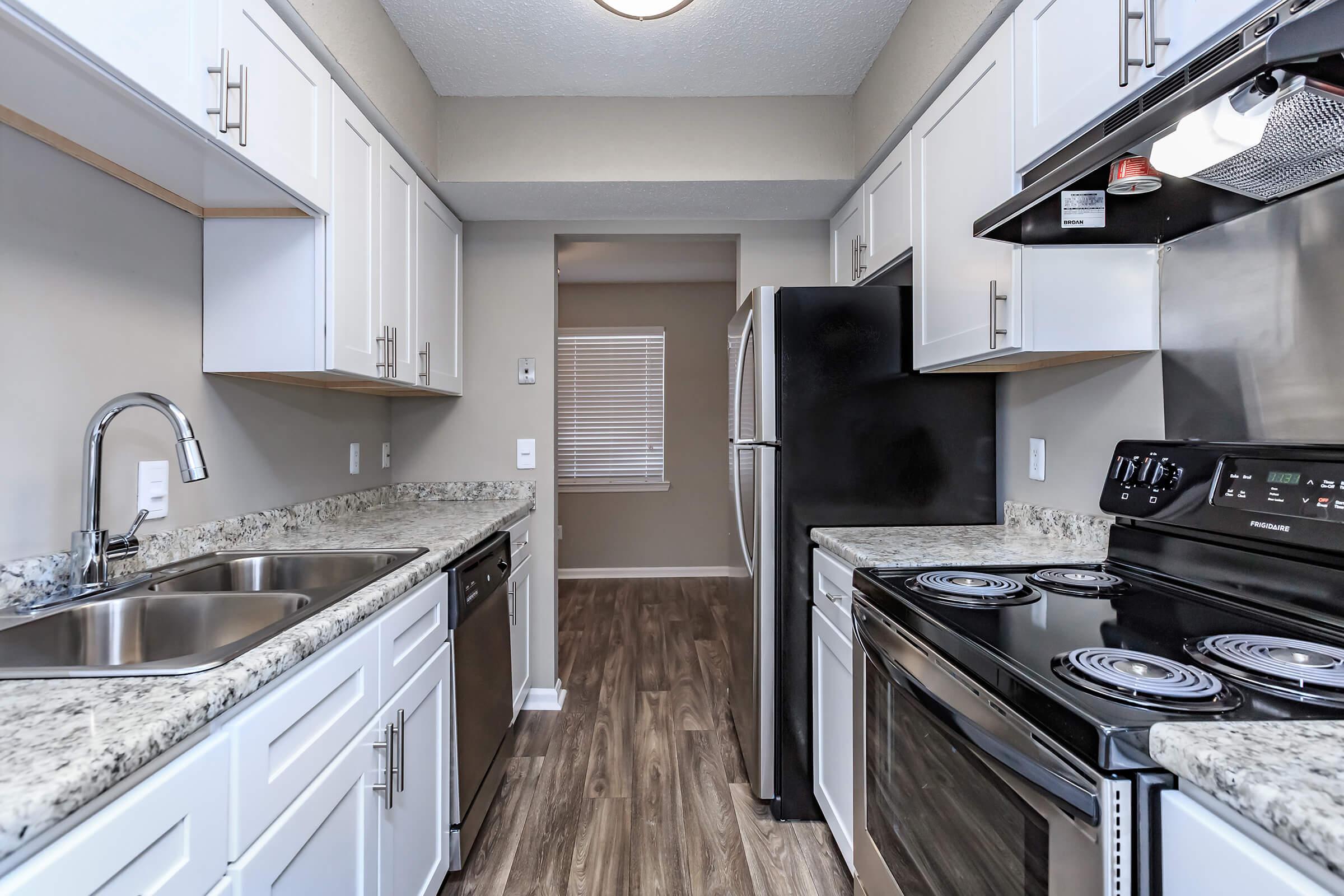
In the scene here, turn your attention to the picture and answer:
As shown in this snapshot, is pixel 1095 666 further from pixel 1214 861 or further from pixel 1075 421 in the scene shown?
pixel 1075 421

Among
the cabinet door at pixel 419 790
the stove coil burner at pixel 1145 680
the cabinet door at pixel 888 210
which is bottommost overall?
the cabinet door at pixel 419 790

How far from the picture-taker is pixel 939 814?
1057 mm

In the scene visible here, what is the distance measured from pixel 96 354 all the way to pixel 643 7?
1.51 meters

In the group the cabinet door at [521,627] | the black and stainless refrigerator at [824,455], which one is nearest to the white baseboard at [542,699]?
the cabinet door at [521,627]

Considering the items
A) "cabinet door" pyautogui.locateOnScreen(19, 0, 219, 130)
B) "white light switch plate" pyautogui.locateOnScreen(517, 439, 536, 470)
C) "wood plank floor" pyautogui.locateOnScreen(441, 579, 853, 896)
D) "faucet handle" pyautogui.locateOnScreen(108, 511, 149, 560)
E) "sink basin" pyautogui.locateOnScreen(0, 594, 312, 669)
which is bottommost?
"wood plank floor" pyautogui.locateOnScreen(441, 579, 853, 896)

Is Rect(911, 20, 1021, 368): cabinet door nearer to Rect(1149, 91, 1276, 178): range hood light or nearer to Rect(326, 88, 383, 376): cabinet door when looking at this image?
Rect(1149, 91, 1276, 178): range hood light

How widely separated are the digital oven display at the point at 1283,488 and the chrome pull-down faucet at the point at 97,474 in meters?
1.87

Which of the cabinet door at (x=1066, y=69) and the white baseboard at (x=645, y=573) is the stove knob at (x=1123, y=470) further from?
the white baseboard at (x=645, y=573)

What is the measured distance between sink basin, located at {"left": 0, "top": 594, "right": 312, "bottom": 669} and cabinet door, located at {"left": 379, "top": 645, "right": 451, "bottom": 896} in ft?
1.01

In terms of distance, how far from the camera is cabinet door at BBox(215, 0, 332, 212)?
1.21 m

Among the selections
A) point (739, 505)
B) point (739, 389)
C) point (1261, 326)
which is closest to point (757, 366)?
point (739, 389)

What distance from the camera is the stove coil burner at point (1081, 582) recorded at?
1.24 metres

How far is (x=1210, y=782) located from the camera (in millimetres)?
599

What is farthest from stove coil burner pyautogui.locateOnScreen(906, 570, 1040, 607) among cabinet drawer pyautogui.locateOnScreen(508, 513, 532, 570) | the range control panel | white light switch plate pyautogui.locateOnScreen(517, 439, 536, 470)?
white light switch plate pyautogui.locateOnScreen(517, 439, 536, 470)
